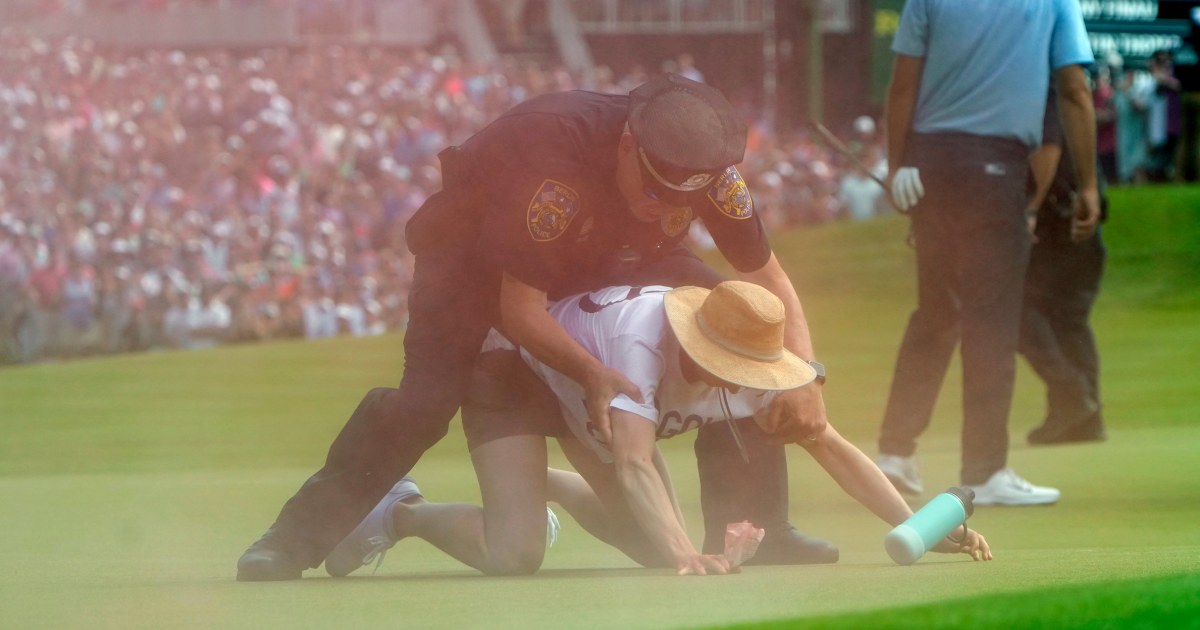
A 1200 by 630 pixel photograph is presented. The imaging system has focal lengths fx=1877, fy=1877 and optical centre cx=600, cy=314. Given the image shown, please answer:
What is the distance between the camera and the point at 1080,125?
22.5 feet

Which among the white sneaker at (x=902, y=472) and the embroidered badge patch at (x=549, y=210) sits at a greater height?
the embroidered badge patch at (x=549, y=210)

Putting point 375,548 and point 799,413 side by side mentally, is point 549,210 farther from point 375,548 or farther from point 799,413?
point 375,548

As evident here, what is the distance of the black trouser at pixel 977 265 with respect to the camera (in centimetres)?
654

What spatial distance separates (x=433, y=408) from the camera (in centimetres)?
491

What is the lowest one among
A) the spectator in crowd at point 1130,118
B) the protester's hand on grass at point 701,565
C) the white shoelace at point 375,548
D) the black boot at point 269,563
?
the spectator in crowd at point 1130,118

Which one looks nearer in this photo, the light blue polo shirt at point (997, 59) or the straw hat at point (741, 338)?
the straw hat at point (741, 338)

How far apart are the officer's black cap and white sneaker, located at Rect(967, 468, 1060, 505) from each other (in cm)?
234

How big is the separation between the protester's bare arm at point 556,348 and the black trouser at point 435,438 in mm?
351

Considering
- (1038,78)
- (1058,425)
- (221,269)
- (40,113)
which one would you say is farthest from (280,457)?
(40,113)

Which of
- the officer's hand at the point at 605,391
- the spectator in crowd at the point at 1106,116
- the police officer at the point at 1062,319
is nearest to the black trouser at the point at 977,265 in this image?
the police officer at the point at 1062,319

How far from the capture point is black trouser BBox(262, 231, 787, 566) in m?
4.84

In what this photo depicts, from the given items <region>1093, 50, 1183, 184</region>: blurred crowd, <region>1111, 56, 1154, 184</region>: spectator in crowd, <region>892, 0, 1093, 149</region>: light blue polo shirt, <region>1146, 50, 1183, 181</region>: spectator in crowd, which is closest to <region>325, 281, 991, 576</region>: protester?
<region>892, 0, 1093, 149</region>: light blue polo shirt

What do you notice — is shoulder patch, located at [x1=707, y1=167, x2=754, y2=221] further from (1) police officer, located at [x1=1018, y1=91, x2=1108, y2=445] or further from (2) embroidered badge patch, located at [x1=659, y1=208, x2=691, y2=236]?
(1) police officer, located at [x1=1018, y1=91, x2=1108, y2=445]

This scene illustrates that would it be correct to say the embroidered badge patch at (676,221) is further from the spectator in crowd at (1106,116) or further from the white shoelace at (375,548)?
the spectator in crowd at (1106,116)
